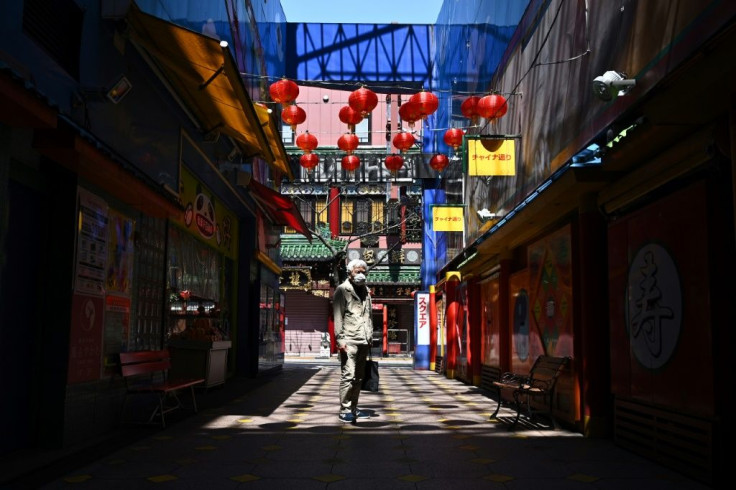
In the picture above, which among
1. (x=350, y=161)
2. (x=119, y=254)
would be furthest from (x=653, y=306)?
(x=350, y=161)

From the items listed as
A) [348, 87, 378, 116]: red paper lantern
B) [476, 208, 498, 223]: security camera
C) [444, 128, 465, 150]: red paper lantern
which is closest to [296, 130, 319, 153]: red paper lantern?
[444, 128, 465, 150]: red paper lantern

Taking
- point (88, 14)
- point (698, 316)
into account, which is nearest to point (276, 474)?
point (698, 316)

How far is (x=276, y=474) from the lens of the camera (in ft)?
16.5

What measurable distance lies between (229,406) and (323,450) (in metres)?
3.87

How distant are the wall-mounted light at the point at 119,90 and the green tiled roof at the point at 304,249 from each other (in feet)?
86.7

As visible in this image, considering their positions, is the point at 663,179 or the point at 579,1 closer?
the point at 663,179

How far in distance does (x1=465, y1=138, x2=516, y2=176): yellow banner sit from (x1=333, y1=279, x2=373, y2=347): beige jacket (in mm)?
3173

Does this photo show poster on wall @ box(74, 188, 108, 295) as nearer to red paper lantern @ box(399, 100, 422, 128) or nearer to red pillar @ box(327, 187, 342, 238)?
red paper lantern @ box(399, 100, 422, 128)

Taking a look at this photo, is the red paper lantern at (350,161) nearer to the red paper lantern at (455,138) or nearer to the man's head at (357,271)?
the red paper lantern at (455,138)

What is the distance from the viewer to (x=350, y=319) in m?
8.14

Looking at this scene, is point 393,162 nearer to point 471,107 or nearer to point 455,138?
point 455,138

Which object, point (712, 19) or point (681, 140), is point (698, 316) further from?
point (712, 19)

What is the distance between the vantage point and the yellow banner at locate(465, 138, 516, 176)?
10273mm

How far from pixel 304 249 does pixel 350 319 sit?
2566cm
